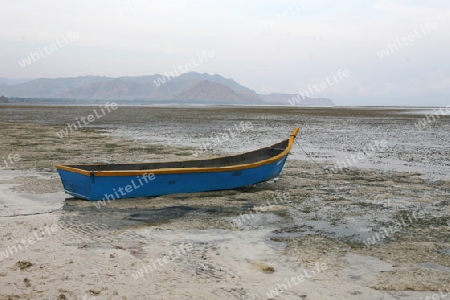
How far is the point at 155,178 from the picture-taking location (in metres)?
10.1

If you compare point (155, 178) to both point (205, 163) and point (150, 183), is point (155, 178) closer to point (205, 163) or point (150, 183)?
point (150, 183)

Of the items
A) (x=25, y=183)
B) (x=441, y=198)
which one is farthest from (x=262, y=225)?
(x=25, y=183)

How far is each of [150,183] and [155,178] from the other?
18 centimetres

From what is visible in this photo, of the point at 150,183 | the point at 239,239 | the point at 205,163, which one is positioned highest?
the point at 150,183

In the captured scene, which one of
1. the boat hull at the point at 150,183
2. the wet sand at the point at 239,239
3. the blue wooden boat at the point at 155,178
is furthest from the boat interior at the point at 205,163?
the wet sand at the point at 239,239

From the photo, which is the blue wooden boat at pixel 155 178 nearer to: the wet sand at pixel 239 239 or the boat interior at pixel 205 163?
the boat interior at pixel 205 163

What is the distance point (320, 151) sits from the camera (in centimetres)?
1977

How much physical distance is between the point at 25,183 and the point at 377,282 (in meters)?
9.65

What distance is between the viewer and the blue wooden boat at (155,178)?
31.6 feet

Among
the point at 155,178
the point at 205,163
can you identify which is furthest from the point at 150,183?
the point at 205,163

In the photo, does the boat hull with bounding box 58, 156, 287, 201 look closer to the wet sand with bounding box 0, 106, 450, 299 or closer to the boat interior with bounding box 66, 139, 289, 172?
the wet sand with bounding box 0, 106, 450, 299

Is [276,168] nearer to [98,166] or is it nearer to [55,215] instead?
[98,166]

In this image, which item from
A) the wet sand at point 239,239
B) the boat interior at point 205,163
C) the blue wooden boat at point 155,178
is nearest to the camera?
the wet sand at point 239,239

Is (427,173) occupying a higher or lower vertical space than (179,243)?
lower
